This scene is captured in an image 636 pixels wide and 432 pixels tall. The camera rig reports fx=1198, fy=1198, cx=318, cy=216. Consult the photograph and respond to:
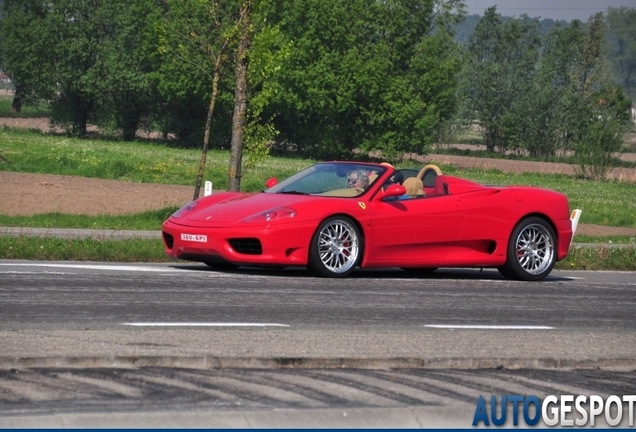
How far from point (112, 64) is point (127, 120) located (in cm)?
484

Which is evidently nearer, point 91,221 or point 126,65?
point 91,221

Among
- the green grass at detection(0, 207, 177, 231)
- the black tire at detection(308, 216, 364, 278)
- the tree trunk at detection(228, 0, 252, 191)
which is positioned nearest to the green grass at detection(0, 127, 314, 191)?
the green grass at detection(0, 207, 177, 231)

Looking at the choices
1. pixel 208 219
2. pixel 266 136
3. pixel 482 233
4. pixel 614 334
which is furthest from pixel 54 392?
pixel 266 136

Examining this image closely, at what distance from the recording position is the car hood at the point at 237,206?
12.6 meters

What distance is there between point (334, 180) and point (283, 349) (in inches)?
252

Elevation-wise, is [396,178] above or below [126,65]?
below

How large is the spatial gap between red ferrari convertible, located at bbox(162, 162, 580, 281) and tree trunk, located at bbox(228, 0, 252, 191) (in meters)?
7.12

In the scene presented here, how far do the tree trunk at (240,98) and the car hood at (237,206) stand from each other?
311 inches

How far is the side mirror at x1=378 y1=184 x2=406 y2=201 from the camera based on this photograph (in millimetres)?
12961

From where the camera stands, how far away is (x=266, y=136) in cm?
2234

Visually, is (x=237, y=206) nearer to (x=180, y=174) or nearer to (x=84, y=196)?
(x=84, y=196)

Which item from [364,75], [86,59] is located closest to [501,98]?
[364,75]

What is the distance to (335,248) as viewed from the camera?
12.6 meters

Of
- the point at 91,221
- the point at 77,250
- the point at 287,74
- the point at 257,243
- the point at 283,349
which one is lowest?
the point at 91,221
